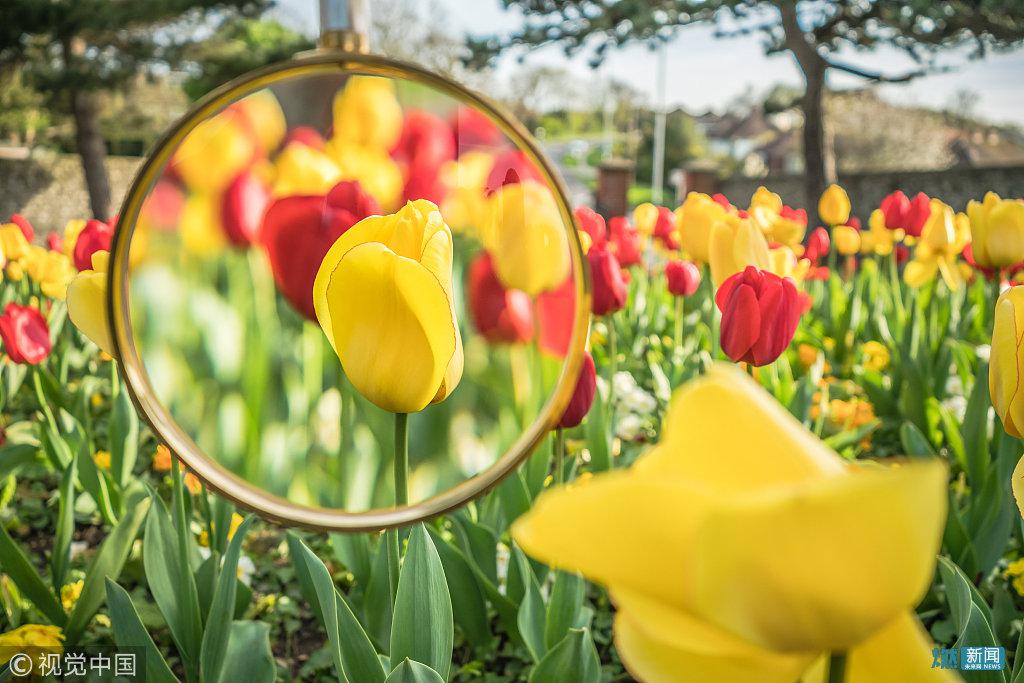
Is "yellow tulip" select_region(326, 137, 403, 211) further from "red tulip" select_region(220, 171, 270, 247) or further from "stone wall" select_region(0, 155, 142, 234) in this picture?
"stone wall" select_region(0, 155, 142, 234)

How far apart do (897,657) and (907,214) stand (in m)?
2.60

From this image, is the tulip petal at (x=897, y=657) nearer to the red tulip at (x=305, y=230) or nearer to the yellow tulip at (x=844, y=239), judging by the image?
the red tulip at (x=305, y=230)

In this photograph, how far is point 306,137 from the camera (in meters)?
0.56

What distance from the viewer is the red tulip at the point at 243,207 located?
58cm

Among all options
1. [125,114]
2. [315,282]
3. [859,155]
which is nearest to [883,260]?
[315,282]

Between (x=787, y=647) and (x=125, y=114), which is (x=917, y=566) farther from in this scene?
(x=125, y=114)

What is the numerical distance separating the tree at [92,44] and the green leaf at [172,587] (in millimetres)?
9130

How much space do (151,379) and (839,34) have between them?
29.7 ft

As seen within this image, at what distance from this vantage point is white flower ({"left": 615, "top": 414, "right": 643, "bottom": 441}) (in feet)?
6.66

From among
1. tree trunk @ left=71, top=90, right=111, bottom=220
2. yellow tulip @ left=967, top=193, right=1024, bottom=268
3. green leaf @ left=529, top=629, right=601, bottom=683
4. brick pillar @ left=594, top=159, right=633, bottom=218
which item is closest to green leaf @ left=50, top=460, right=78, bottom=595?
green leaf @ left=529, top=629, right=601, bottom=683

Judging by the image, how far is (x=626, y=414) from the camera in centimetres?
212

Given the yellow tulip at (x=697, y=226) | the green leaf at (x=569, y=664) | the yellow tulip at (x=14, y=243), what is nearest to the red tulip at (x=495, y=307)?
the green leaf at (x=569, y=664)

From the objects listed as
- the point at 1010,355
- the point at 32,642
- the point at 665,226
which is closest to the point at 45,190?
the point at 665,226

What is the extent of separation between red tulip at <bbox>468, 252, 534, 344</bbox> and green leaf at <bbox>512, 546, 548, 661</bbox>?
46 centimetres
